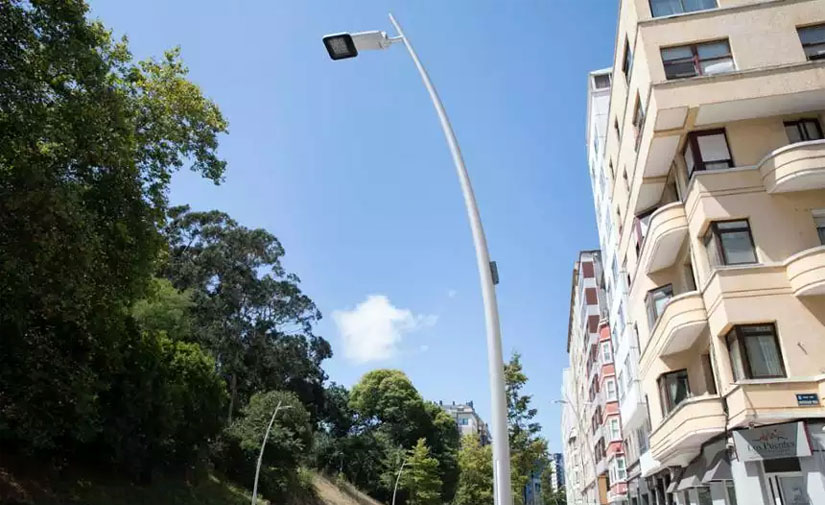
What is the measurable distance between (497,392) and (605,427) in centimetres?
3893

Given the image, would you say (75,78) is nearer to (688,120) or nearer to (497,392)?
(497,392)

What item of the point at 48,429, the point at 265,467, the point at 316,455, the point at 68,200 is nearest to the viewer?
the point at 68,200

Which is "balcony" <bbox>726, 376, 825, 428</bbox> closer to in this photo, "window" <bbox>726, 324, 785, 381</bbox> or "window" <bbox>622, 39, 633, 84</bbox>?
"window" <bbox>726, 324, 785, 381</bbox>

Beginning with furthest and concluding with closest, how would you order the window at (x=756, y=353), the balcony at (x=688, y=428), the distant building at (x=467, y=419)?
the distant building at (x=467, y=419) → the balcony at (x=688, y=428) → the window at (x=756, y=353)

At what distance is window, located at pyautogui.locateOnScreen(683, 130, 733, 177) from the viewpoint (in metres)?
15.6

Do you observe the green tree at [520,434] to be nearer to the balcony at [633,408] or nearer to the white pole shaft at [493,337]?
the balcony at [633,408]

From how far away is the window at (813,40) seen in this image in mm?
15540

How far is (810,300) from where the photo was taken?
13.8 meters

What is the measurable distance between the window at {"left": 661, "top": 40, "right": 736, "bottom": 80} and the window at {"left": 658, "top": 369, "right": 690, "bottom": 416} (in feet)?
29.1

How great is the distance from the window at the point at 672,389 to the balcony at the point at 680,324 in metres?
0.76

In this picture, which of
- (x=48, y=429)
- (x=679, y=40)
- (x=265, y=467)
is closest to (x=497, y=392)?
(x=679, y=40)

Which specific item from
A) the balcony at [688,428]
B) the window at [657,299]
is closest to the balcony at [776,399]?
the balcony at [688,428]

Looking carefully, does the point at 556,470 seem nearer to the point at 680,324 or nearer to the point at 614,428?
the point at 614,428

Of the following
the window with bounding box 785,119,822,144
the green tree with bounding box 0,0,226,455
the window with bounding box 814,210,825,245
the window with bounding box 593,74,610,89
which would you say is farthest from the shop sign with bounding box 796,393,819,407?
the window with bounding box 593,74,610,89
